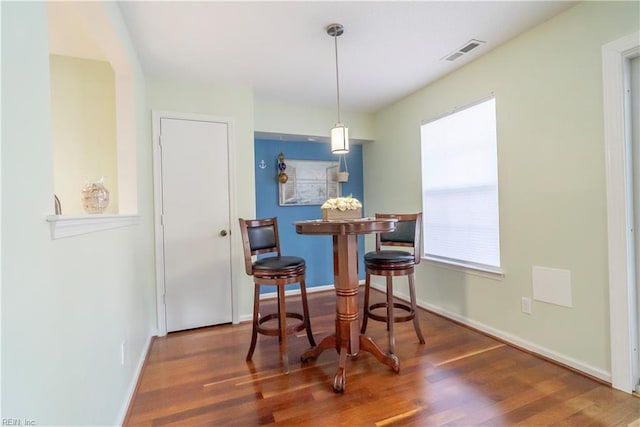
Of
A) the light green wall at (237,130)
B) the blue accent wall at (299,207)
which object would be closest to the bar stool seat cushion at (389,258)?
the light green wall at (237,130)

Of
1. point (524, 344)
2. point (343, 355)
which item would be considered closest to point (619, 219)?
point (524, 344)

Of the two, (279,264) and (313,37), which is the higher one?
(313,37)

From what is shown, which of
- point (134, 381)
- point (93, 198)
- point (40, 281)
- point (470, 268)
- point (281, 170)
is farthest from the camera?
point (281, 170)

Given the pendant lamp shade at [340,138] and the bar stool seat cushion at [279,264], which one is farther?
the pendant lamp shade at [340,138]

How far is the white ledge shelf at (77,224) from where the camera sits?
96 cm

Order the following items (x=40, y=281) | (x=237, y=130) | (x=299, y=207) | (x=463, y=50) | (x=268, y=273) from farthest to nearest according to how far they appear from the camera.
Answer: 1. (x=299, y=207)
2. (x=237, y=130)
3. (x=463, y=50)
4. (x=268, y=273)
5. (x=40, y=281)

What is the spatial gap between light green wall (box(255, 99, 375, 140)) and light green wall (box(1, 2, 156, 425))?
2522 mm

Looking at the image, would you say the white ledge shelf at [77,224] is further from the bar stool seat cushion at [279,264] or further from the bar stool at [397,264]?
the bar stool at [397,264]

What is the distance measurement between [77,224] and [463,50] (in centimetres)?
291

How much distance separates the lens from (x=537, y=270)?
2.26 meters

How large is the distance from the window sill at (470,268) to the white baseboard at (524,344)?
17.6 inches

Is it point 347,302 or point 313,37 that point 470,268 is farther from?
point 313,37

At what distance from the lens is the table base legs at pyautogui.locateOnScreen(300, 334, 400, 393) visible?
6.08 feet

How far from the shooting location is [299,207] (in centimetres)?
413
